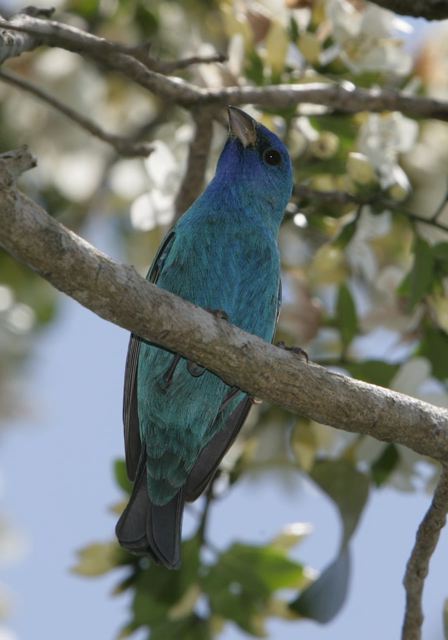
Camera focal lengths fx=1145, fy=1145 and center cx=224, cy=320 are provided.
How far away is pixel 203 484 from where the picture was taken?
4.78 m

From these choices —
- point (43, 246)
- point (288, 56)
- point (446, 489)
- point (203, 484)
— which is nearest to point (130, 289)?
point (43, 246)

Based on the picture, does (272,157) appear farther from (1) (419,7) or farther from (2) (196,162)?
(1) (419,7)

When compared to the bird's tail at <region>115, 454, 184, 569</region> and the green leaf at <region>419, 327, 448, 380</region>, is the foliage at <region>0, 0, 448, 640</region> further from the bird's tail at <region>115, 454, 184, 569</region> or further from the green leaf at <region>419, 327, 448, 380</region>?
the bird's tail at <region>115, 454, 184, 569</region>

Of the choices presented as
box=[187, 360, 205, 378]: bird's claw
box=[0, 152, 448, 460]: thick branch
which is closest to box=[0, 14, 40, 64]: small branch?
box=[0, 152, 448, 460]: thick branch

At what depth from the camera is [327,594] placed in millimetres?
4648

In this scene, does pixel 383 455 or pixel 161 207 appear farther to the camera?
pixel 161 207

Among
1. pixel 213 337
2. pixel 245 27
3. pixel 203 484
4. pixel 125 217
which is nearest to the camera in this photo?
pixel 213 337

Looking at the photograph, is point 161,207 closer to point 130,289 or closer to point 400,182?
point 400,182

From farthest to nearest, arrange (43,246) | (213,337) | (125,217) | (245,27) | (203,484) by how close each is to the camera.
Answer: (125,217), (245,27), (203,484), (213,337), (43,246)

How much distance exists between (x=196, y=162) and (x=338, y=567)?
1.93 meters

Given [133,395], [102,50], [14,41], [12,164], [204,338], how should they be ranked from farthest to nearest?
[133,395], [102,50], [14,41], [204,338], [12,164]

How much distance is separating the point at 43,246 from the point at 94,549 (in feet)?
7.03

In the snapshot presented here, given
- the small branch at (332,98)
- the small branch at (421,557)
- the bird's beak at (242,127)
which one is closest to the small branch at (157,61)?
the small branch at (332,98)

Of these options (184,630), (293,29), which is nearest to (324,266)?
(293,29)
